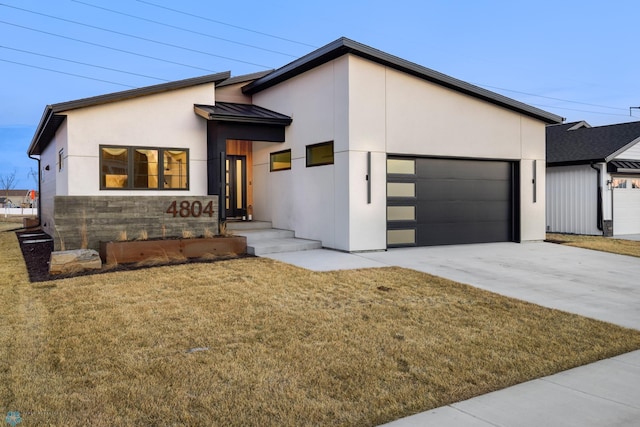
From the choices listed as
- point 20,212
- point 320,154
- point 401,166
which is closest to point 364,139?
point 320,154

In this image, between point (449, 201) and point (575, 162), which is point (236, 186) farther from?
point (575, 162)

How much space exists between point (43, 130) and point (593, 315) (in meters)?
16.1

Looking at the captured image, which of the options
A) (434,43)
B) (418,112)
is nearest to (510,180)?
(418,112)

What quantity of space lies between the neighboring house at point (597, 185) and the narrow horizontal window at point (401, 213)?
31.2 ft

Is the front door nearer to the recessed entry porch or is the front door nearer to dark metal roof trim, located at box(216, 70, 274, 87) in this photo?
the recessed entry porch

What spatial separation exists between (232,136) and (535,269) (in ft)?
27.2

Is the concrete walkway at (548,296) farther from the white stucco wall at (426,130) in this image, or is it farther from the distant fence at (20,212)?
the distant fence at (20,212)

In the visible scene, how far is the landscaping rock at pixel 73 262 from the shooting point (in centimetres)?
889

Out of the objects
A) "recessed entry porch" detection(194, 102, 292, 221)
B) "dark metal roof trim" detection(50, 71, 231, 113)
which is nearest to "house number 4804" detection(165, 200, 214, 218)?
"recessed entry porch" detection(194, 102, 292, 221)

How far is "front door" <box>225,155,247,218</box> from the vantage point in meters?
15.5

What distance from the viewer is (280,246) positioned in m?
11.5

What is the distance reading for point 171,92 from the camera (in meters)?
13.5

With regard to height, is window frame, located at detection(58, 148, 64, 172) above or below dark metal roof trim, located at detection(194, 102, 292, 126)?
below

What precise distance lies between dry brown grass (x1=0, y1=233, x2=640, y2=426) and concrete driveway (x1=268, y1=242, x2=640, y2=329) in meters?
0.82
